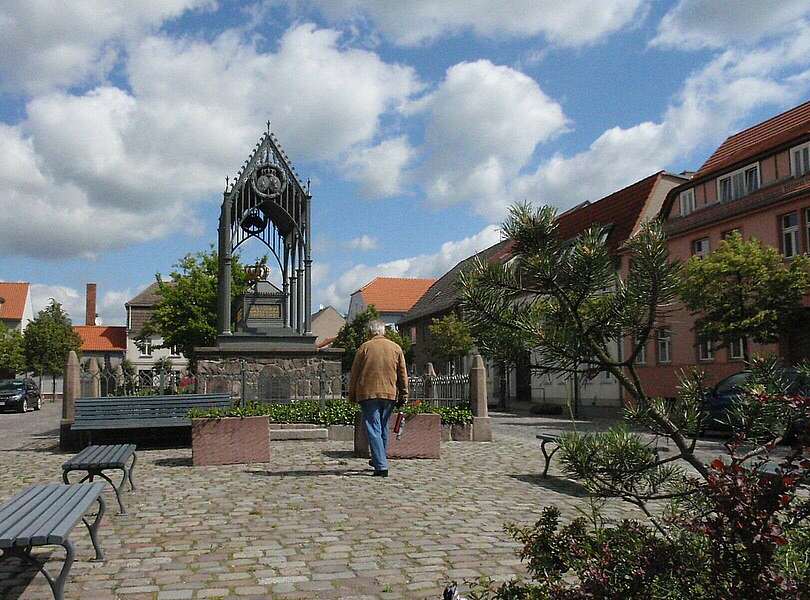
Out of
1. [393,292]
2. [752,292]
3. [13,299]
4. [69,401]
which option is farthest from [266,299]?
[13,299]

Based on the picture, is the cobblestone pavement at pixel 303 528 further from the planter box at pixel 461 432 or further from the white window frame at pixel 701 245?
the white window frame at pixel 701 245

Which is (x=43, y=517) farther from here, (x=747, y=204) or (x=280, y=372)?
(x=747, y=204)

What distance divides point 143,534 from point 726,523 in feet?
17.2

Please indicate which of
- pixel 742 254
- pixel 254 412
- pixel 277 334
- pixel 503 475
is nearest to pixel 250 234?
pixel 277 334

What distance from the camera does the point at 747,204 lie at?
27719mm

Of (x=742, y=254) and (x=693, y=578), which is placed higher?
(x=742, y=254)

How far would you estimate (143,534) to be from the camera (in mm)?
6418

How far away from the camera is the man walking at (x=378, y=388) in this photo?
9648mm

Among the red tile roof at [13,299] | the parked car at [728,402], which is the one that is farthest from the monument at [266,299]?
the red tile roof at [13,299]

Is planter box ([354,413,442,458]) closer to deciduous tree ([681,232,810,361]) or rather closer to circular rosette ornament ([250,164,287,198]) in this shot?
circular rosette ornament ([250,164,287,198])

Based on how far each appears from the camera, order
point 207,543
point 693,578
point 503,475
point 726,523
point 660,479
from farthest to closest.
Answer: point 503,475
point 207,543
point 660,479
point 693,578
point 726,523

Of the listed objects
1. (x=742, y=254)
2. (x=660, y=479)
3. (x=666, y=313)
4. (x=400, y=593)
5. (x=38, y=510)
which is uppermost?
(x=742, y=254)

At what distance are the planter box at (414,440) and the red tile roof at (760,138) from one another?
20.3 metres

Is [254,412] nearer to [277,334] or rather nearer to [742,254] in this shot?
[277,334]
